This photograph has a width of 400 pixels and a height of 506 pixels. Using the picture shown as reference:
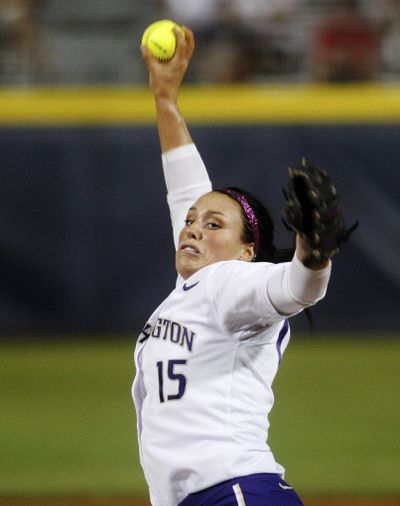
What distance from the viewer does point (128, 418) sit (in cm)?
682

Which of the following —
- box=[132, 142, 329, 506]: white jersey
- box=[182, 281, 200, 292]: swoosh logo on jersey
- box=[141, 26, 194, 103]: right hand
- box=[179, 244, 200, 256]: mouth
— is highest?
Result: box=[141, 26, 194, 103]: right hand

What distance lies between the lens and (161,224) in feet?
29.8

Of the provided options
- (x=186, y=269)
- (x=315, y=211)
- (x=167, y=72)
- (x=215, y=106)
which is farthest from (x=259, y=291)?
(x=215, y=106)

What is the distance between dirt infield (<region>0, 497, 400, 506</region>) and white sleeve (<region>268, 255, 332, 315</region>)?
2.60 m

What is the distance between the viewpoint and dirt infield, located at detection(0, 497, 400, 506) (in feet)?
16.5


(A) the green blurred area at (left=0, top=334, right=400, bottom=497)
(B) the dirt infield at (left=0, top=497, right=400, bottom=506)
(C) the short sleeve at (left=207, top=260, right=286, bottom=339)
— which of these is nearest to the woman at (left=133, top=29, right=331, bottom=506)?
(C) the short sleeve at (left=207, top=260, right=286, bottom=339)

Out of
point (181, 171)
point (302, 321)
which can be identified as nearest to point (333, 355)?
point (302, 321)

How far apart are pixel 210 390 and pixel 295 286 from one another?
0.44m

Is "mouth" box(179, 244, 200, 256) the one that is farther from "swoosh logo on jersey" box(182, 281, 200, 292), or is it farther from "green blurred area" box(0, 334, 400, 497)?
"green blurred area" box(0, 334, 400, 497)

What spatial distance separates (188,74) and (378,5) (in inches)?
69.8

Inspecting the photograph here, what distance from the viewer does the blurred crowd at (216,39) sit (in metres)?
9.12

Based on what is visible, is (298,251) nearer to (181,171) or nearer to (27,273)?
(181,171)

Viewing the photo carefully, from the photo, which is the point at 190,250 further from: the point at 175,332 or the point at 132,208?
the point at 132,208

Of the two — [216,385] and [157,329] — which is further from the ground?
[157,329]
